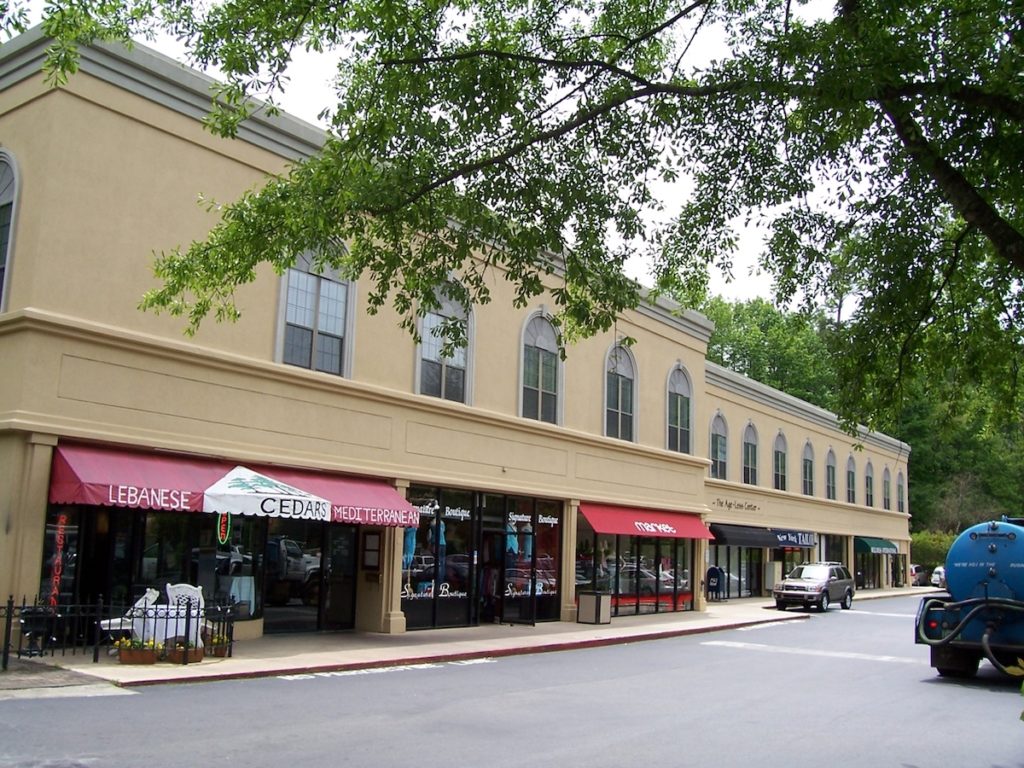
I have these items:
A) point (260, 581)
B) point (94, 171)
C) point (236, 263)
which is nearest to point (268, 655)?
point (260, 581)

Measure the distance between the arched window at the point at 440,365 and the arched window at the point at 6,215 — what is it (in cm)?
817

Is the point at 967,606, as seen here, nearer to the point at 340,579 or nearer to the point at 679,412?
the point at 340,579

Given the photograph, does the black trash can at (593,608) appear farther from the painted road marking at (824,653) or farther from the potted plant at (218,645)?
the potted plant at (218,645)

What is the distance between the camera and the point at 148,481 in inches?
581

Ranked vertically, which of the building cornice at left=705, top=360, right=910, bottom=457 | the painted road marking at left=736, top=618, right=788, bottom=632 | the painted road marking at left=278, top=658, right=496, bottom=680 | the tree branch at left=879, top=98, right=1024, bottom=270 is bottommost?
the painted road marking at left=736, top=618, right=788, bottom=632

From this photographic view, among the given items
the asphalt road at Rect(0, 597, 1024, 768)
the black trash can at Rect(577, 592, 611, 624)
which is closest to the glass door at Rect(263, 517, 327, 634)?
the asphalt road at Rect(0, 597, 1024, 768)

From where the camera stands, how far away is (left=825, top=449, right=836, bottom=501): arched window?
159ft

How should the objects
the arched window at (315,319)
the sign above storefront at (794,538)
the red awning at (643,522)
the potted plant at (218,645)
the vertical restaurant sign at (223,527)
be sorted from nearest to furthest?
the potted plant at (218,645) → the vertical restaurant sign at (223,527) → the arched window at (315,319) → the red awning at (643,522) → the sign above storefront at (794,538)

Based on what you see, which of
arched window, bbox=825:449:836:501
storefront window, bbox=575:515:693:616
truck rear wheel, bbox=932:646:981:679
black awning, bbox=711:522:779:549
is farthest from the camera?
arched window, bbox=825:449:836:501

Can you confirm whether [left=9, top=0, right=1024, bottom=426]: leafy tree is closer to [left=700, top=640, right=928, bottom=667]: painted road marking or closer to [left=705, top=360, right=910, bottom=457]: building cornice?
[left=700, top=640, right=928, bottom=667]: painted road marking

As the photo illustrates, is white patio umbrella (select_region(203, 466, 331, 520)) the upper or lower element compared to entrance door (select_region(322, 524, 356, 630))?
upper

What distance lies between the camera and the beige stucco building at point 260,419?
47.7ft

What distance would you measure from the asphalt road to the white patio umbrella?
286cm

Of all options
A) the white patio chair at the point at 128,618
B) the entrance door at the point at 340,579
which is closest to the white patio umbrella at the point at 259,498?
the white patio chair at the point at 128,618
